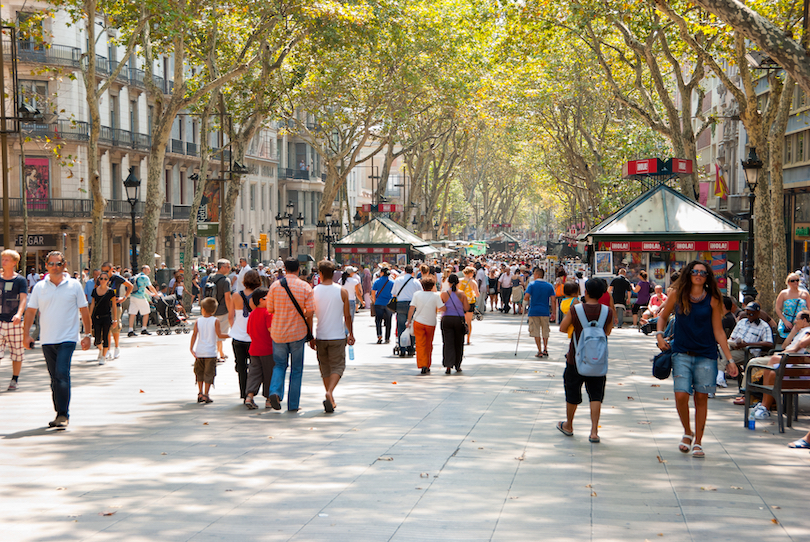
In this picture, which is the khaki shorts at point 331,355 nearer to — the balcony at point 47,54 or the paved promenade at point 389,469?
the paved promenade at point 389,469

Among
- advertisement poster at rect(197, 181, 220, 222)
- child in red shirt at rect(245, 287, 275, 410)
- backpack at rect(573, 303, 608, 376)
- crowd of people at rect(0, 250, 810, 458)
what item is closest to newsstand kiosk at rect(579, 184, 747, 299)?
crowd of people at rect(0, 250, 810, 458)

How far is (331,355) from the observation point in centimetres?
1009

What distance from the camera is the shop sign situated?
23719 millimetres

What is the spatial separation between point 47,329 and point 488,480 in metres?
4.71

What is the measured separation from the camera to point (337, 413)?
10016 mm

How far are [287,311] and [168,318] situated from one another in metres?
13.3

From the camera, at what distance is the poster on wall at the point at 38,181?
40750mm

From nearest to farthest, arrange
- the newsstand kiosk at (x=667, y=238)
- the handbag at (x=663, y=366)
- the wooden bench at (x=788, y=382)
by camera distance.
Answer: the handbag at (x=663, y=366) → the wooden bench at (x=788, y=382) → the newsstand kiosk at (x=667, y=238)

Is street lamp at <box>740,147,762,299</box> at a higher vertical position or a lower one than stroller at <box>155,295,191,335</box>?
higher

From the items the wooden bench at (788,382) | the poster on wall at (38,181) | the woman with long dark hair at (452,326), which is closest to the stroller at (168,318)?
the woman with long dark hair at (452,326)

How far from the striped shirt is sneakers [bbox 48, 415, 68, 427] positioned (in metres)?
2.16

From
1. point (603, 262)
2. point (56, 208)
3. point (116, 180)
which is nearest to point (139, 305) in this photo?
point (603, 262)

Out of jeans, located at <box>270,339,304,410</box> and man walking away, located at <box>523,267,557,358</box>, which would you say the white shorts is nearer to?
man walking away, located at <box>523,267,557,358</box>

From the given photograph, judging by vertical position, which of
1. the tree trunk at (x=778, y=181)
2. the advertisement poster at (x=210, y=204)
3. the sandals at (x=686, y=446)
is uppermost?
the advertisement poster at (x=210, y=204)
